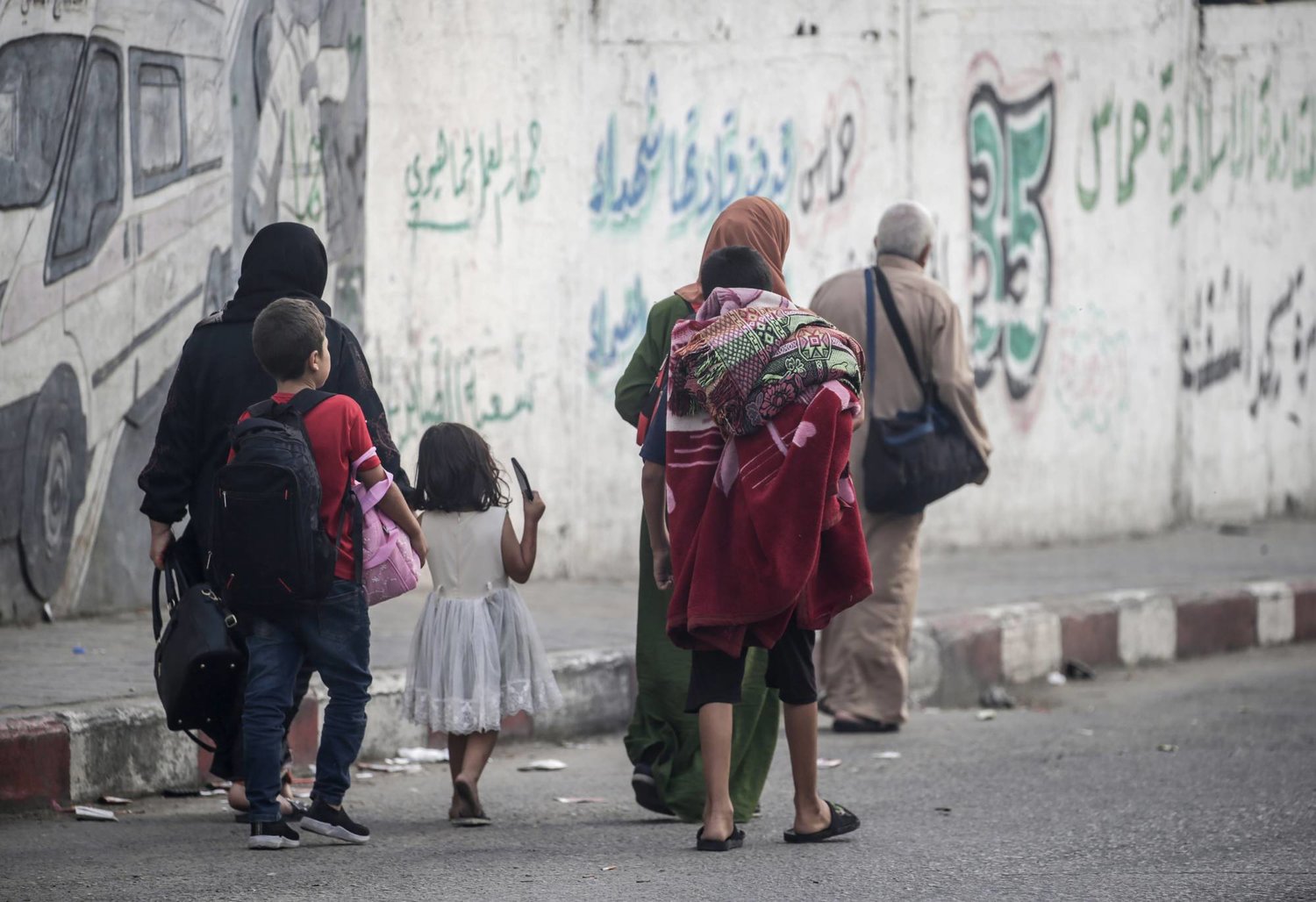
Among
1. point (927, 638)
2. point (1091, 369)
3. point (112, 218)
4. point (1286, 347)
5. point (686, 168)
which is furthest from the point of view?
point (1286, 347)

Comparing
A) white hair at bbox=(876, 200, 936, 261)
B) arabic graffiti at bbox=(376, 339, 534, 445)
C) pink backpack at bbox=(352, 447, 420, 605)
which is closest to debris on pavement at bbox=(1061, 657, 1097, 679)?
white hair at bbox=(876, 200, 936, 261)

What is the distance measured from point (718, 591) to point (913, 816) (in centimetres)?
104

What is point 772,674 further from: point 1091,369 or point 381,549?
point 1091,369

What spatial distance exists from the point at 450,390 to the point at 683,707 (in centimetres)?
368

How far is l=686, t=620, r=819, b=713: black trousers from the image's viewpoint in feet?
14.8

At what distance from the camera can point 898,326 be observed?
6.45m

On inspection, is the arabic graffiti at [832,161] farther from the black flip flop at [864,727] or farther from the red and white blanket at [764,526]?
the red and white blanket at [764,526]

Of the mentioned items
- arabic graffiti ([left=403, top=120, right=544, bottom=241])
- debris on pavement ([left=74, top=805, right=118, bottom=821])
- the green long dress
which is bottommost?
debris on pavement ([left=74, top=805, right=118, bottom=821])

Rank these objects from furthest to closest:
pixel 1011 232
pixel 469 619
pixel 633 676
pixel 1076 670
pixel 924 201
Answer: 1. pixel 1011 232
2. pixel 924 201
3. pixel 1076 670
4. pixel 633 676
5. pixel 469 619

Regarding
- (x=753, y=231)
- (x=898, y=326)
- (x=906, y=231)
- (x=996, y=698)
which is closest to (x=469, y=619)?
(x=753, y=231)

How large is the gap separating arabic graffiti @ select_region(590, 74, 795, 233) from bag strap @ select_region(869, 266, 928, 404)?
2.56 metres

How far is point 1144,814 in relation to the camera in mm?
5008

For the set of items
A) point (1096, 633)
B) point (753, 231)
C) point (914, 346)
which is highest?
point (753, 231)

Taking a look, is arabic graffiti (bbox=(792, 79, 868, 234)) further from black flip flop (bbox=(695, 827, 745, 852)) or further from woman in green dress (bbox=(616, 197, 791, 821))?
black flip flop (bbox=(695, 827, 745, 852))
